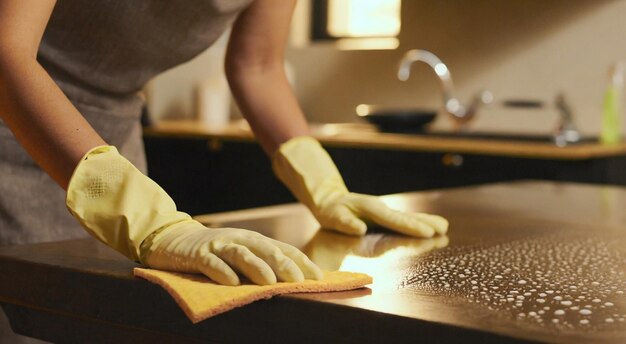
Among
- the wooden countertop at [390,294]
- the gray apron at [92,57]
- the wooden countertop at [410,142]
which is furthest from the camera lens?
the wooden countertop at [410,142]

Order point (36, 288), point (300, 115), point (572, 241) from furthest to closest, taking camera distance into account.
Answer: point (300, 115) → point (572, 241) → point (36, 288)


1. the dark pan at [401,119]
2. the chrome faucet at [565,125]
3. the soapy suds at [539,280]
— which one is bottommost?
the soapy suds at [539,280]

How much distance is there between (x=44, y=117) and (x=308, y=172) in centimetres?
47

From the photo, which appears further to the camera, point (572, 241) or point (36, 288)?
point (572, 241)

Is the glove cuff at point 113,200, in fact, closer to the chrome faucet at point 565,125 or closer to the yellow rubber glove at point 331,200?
the yellow rubber glove at point 331,200

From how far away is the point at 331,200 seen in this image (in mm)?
1387

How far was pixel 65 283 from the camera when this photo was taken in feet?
3.28

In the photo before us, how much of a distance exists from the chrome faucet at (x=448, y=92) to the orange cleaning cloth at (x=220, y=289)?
267 cm

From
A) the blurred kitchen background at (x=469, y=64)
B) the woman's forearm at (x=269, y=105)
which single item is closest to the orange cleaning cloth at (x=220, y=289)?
the woman's forearm at (x=269, y=105)

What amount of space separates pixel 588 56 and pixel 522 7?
32 centimetres

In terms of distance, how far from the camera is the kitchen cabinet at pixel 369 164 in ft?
9.46

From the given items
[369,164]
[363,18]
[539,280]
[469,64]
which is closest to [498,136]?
[469,64]

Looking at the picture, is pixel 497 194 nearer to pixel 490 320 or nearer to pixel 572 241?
pixel 572 241

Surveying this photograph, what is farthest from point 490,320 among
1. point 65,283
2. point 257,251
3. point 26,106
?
point 26,106
